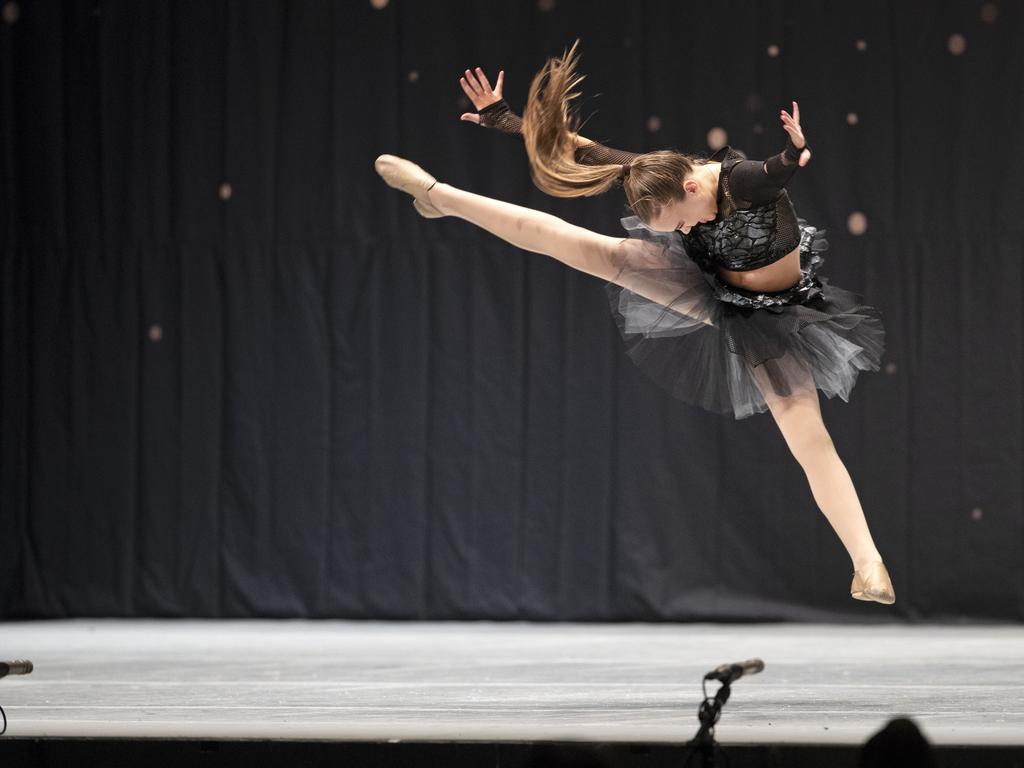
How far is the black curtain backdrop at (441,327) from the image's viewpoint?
5406 mm

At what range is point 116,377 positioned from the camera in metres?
5.83

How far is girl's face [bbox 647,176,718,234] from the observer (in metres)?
2.98

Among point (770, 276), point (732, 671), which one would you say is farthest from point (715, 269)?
point (732, 671)

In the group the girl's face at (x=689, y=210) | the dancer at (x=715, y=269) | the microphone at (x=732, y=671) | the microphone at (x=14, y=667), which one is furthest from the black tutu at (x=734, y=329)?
the microphone at (x=14, y=667)

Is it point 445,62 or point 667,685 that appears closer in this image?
point 667,685

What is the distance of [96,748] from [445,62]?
3858 millimetres

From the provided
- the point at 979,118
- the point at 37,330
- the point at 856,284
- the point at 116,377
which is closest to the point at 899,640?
the point at 856,284

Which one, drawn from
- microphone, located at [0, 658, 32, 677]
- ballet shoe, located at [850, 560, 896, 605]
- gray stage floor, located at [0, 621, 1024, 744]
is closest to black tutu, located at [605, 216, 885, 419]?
ballet shoe, located at [850, 560, 896, 605]

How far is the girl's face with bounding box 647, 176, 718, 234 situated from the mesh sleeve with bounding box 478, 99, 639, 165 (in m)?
0.15

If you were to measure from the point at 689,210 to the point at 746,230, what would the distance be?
0.14m

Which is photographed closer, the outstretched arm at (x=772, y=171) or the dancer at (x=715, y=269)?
the outstretched arm at (x=772, y=171)

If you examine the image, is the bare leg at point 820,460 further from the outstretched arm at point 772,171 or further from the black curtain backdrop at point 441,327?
the black curtain backdrop at point 441,327

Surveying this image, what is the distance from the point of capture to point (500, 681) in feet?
12.2

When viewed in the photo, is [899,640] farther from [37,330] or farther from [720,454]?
[37,330]
